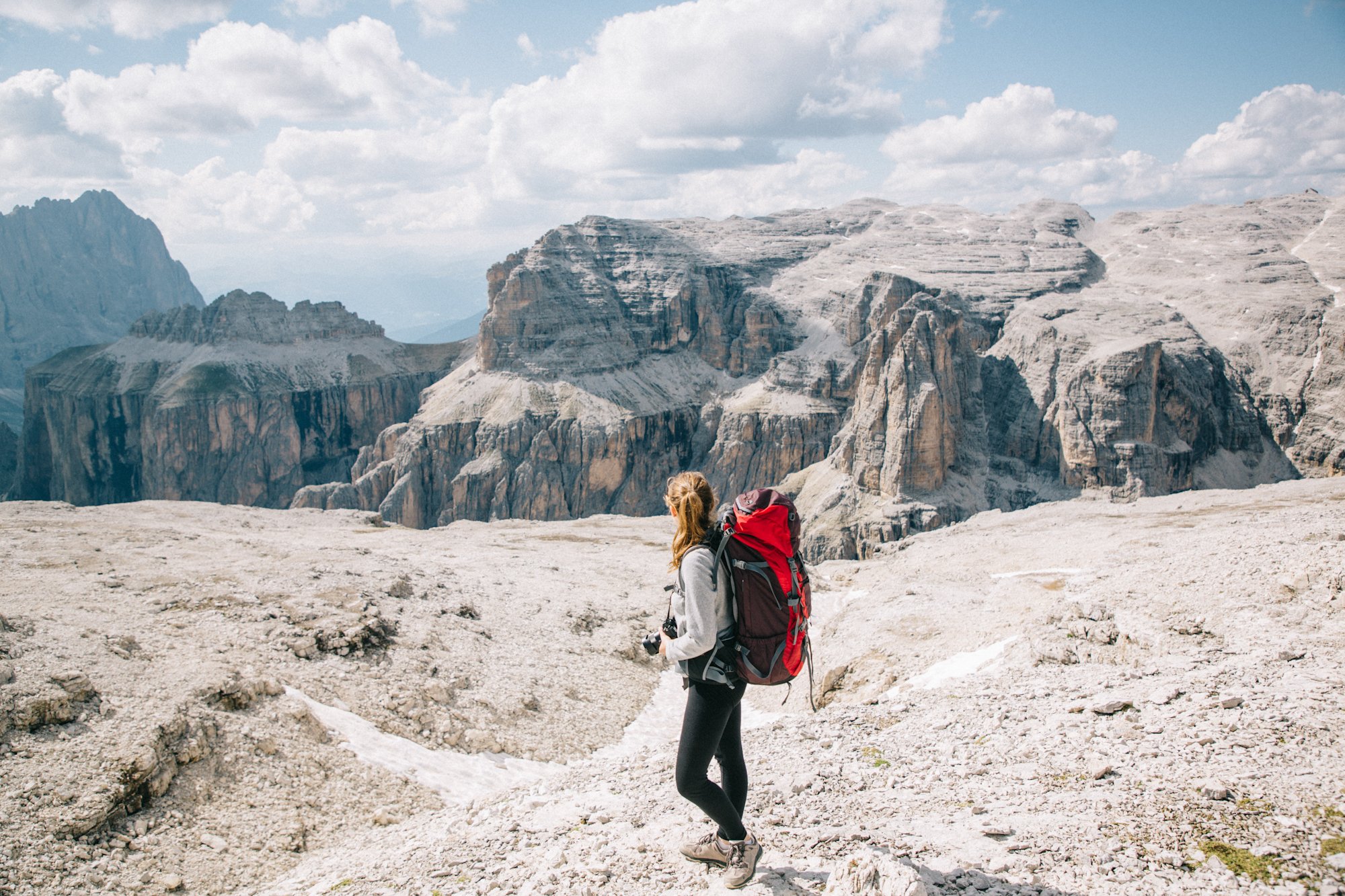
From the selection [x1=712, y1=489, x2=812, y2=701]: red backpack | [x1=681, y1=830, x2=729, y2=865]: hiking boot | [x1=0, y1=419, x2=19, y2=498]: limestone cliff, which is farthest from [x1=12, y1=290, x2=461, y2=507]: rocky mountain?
[x1=712, y1=489, x2=812, y2=701]: red backpack

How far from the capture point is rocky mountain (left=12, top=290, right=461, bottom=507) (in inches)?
Answer: 5787

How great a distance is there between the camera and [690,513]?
775cm

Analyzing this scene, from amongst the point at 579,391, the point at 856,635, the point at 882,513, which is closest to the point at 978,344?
the point at 882,513

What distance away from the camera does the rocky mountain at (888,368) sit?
284 feet

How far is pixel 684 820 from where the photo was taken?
932 centimetres

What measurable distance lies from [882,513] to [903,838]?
3071 inches

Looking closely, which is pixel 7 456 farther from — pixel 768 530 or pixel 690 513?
pixel 768 530

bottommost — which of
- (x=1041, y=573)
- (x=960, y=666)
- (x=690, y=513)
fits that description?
(x=1041, y=573)

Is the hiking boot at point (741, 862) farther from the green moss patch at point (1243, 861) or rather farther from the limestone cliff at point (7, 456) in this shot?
the limestone cliff at point (7, 456)

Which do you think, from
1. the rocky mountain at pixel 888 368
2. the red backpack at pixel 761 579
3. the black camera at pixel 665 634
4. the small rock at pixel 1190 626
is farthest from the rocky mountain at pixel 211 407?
the red backpack at pixel 761 579

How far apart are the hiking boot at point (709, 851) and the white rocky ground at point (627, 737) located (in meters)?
0.23

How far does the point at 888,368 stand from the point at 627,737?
77.9 metres

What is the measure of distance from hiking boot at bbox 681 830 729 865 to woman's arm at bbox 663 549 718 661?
217cm

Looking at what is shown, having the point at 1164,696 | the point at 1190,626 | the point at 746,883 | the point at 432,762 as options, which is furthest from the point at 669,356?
the point at 746,883
